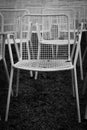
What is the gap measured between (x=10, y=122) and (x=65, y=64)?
59 cm

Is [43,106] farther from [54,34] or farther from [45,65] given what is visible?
[54,34]

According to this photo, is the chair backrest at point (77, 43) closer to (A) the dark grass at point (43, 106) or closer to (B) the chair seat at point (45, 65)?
(B) the chair seat at point (45, 65)

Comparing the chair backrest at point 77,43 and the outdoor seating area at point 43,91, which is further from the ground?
the chair backrest at point 77,43

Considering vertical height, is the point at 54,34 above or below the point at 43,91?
above

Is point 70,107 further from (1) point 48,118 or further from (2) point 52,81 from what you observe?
(2) point 52,81

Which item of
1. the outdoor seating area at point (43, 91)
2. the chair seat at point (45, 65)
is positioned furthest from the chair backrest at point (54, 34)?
the chair seat at point (45, 65)

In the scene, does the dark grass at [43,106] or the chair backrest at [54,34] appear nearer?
the dark grass at [43,106]

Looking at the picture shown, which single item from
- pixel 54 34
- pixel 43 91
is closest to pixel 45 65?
pixel 54 34

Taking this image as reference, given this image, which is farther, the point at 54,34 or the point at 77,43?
the point at 54,34

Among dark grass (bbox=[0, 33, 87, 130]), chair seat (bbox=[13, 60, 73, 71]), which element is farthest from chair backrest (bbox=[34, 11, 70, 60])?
dark grass (bbox=[0, 33, 87, 130])

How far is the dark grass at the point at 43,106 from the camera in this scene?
1.55 m

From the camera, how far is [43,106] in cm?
188

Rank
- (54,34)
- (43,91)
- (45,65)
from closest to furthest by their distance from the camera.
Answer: (45,65), (54,34), (43,91)

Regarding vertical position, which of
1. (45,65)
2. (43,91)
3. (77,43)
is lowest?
(43,91)
